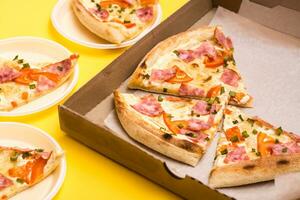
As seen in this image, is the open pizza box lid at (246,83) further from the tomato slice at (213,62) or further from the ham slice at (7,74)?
the ham slice at (7,74)

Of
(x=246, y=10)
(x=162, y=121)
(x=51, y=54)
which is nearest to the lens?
(x=162, y=121)

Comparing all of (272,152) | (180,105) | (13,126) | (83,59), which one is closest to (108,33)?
(83,59)

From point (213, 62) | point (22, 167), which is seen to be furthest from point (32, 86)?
point (213, 62)

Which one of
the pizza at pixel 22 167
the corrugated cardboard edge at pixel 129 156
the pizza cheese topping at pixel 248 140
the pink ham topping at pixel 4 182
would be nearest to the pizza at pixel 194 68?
the pizza cheese topping at pixel 248 140

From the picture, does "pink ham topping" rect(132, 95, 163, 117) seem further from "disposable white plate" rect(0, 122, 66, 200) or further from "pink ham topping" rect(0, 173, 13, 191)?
"pink ham topping" rect(0, 173, 13, 191)

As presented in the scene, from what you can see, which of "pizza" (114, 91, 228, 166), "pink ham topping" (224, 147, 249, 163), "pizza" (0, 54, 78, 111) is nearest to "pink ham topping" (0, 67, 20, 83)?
"pizza" (0, 54, 78, 111)

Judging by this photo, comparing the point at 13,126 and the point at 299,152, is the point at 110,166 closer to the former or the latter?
the point at 13,126
